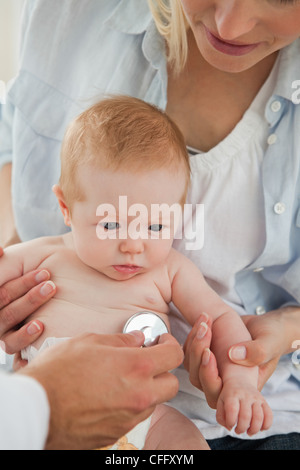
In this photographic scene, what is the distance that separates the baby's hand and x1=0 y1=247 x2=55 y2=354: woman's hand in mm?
346

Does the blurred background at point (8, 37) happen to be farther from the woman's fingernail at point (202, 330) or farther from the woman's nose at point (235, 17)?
the woman's fingernail at point (202, 330)

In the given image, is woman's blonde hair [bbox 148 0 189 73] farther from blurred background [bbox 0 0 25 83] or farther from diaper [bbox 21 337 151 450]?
blurred background [bbox 0 0 25 83]

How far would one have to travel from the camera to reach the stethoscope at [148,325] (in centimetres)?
97

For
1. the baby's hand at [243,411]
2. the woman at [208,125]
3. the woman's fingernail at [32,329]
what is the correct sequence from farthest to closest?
1. the woman at [208,125]
2. the woman's fingernail at [32,329]
3. the baby's hand at [243,411]

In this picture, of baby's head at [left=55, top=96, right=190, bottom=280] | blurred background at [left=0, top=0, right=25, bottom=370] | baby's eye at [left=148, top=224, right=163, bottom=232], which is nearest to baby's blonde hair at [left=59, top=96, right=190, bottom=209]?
baby's head at [left=55, top=96, right=190, bottom=280]

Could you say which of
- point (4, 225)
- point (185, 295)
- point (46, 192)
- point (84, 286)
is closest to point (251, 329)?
point (185, 295)

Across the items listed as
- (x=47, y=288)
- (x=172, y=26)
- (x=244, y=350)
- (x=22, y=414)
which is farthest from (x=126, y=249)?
(x=172, y=26)

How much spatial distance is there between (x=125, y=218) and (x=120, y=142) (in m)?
0.13

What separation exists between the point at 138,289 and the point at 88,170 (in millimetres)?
242

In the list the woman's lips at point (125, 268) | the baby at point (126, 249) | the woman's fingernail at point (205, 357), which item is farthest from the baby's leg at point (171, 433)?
the woman's lips at point (125, 268)

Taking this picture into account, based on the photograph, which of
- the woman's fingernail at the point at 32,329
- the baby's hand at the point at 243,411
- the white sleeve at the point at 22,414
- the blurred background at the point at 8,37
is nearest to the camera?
the white sleeve at the point at 22,414

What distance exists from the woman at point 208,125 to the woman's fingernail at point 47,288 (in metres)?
0.09

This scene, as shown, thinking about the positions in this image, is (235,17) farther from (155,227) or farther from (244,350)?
(244,350)

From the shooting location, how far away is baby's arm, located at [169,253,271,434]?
0.87m
